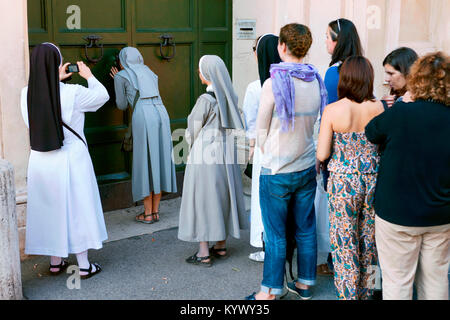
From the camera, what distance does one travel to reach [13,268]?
4.40m

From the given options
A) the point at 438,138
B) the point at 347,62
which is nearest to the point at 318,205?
the point at 347,62

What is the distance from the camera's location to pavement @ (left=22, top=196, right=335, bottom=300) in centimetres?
468

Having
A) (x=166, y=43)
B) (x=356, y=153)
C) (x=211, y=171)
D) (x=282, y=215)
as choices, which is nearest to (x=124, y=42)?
(x=166, y=43)

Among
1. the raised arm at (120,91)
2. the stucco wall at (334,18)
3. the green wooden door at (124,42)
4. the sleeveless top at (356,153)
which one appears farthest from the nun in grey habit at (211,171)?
the green wooden door at (124,42)

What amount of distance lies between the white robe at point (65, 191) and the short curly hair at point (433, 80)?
254cm

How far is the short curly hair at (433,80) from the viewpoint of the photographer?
11.3 ft

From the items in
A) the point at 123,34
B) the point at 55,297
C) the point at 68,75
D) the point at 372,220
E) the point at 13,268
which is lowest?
the point at 55,297

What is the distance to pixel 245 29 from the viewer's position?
24.1 ft

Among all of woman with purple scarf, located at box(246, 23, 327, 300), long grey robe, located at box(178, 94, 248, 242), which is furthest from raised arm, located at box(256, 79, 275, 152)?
long grey robe, located at box(178, 94, 248, 242)

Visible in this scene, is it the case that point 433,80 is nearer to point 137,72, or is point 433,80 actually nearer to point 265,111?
point 265,111

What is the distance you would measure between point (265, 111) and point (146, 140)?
2287 millimetres

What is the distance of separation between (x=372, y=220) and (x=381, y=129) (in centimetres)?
82

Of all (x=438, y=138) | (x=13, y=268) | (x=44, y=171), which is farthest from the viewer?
(x=44, y=171)

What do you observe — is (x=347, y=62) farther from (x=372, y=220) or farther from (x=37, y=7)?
(x=37, y=7)
